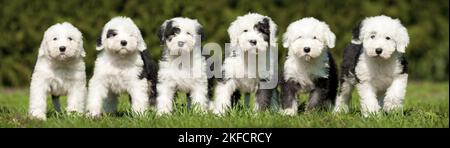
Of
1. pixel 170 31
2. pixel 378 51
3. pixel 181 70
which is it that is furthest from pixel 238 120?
pixel 378 51

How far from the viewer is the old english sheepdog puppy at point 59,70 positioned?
29.6 feet

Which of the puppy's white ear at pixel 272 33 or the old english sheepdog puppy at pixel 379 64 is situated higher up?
the puppy's white ear at pixel 272 33

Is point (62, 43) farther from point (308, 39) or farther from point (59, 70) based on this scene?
point (308, 39)

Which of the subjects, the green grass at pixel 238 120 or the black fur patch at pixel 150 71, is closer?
the green grass at pixel 238 120

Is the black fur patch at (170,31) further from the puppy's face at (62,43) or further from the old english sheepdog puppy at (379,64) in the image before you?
the old english sheepdog puppy at (379,64)

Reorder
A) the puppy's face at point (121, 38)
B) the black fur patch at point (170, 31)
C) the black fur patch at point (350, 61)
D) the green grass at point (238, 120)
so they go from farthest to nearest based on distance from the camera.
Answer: the black fur patch at point (350, 61) < the black fur patch at point (170, 31) < the puppy's face at point (121, 38) < the green grass at point (238, 120)

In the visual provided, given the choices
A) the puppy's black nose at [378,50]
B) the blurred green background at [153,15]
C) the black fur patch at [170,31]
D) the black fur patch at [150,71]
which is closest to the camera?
the puppy's black nose at [378,50]

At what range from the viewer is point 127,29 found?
910 centimetres

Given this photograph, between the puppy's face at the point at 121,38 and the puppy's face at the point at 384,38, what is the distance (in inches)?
102

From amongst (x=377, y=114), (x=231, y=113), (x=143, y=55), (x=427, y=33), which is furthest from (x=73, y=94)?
(x=427, y=33)

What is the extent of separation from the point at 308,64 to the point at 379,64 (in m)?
0.83

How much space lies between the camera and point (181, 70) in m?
9.41

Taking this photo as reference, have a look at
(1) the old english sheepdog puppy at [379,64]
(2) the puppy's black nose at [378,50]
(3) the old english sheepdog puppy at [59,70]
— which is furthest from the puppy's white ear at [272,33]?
(3) the old english sheepdog puppy at [59,70]

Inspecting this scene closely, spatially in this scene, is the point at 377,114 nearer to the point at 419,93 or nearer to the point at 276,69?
the point at 276,69
